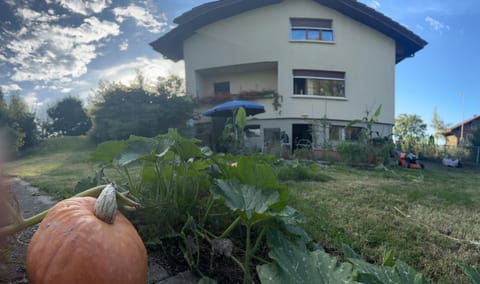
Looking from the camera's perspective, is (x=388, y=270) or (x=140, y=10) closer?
(x=388, y=270)

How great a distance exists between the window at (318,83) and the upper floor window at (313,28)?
147 cm

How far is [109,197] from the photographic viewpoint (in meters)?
0.76

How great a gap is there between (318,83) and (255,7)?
13.2 feet

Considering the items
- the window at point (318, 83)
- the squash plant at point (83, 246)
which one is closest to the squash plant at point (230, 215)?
the squash plant at point (83, 246)

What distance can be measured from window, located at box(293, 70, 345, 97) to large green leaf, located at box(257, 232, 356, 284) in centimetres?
996

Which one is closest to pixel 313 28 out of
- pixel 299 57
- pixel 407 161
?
pixel 299 57

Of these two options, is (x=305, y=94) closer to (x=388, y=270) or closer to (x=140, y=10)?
(x=140, y=10)

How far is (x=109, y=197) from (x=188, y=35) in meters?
11.7

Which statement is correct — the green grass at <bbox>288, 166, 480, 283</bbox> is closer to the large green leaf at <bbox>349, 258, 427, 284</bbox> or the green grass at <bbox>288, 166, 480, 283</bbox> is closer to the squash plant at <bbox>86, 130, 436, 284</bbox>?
the squash plant at <bbox>86, 130, 436, 284</bbox>

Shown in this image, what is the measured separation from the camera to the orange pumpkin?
65 centimetres

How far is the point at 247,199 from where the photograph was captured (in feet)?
2.70

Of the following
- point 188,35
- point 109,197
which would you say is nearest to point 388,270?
point 109,197

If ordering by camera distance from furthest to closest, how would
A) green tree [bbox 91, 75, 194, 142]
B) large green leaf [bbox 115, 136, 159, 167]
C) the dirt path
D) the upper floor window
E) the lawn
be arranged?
1. the upper floor window
2. green tree [bbox 91, 75, 194, 142]
3. the lawn
4. large green leaf [bbox 115, 136, 159, 167]
5. the dirt path

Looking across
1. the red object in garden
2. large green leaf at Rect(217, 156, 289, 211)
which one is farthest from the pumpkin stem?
the red object in garden
